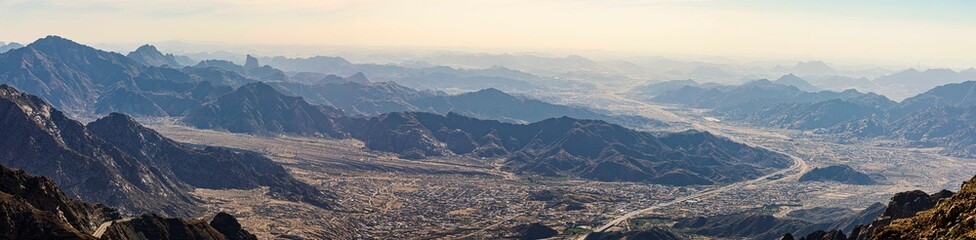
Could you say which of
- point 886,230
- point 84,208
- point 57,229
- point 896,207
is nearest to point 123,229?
point 84,208

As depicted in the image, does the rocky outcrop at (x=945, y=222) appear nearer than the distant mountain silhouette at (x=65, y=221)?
Yes

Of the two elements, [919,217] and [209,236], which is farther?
[209,236]

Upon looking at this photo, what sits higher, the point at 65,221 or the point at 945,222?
the point at 945,222

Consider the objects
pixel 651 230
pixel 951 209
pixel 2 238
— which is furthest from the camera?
pixel 651 230

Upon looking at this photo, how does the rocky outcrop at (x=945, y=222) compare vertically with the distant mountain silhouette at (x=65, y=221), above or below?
above

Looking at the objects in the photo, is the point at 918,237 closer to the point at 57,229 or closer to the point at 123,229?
the point at 57,229

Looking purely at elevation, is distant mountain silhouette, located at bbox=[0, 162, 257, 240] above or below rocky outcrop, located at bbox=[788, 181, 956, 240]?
below

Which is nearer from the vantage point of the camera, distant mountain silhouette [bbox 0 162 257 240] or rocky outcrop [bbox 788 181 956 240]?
rocky outcrop [bbox 788 181 956 240]

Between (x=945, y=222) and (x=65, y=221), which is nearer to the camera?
(x=945, y=222)
